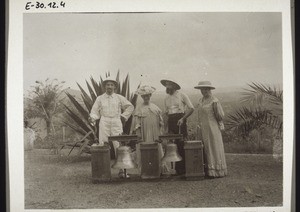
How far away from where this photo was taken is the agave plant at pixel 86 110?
248 centimetres

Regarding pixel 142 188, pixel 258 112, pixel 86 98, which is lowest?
pixel 142 188

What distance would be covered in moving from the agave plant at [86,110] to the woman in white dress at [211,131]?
436 millimetres

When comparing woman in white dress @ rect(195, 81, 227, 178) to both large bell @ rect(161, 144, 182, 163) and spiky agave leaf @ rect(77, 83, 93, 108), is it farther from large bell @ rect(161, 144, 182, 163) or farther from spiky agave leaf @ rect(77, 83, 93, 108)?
spiky agave leaf @ rect(77, 83, 93, 108)

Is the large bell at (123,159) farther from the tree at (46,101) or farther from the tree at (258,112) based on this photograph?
the tree at (258,112)

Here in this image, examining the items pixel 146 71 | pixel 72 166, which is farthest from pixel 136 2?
pixel 72 166

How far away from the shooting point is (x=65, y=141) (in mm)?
2486

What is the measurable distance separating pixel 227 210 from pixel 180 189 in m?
0.31

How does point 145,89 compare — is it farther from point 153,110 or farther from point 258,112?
point 258,112

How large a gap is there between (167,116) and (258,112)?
1.87ft

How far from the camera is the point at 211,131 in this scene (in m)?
2.51

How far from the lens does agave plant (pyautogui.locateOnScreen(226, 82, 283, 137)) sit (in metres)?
2.48

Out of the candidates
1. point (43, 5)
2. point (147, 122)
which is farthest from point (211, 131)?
point (43, 5)

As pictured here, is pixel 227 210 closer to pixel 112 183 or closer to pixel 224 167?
pixel 224 167

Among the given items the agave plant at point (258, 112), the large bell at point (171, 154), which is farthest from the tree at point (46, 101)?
the agave plant at point (258, 112)
